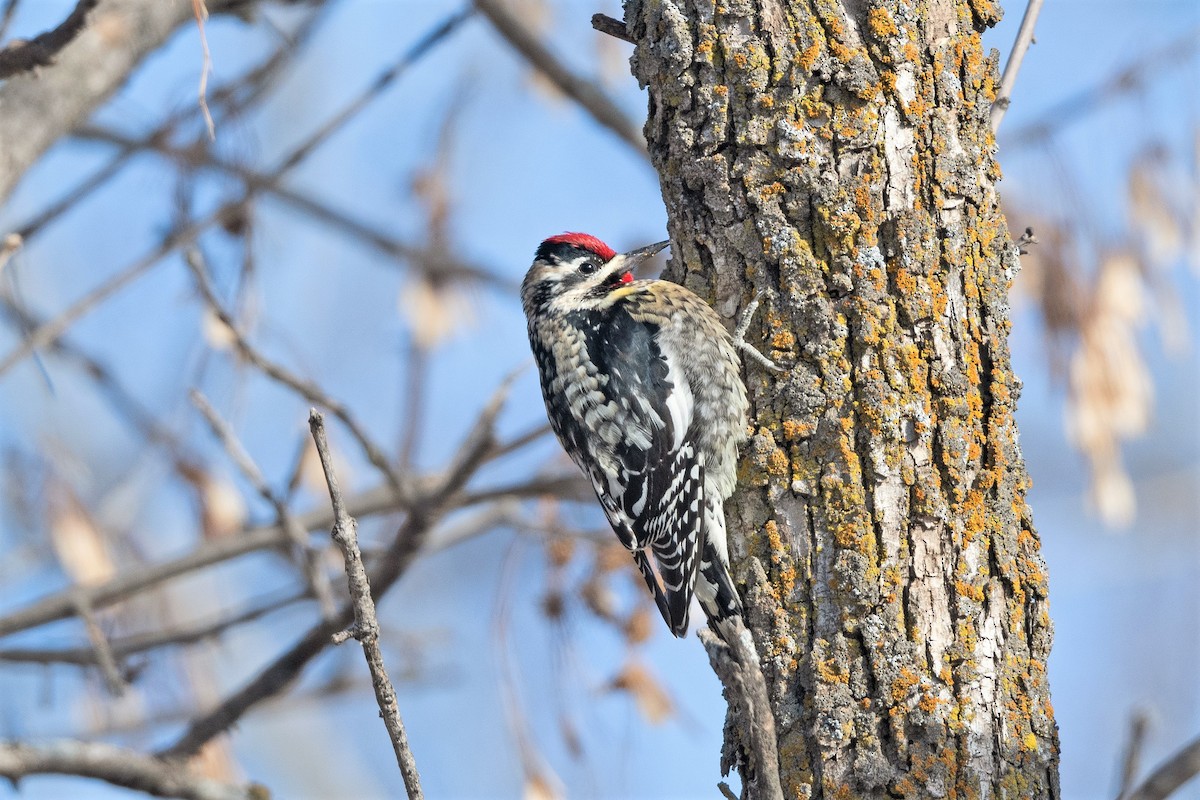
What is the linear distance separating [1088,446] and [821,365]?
53.3 inches

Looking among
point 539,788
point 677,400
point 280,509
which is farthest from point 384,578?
point 677,400

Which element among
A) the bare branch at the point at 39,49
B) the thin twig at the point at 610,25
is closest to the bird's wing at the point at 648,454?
the thin twig at the point at 610,25

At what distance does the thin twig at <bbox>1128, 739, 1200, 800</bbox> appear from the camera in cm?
164

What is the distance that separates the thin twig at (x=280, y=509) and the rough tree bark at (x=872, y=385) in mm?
1249

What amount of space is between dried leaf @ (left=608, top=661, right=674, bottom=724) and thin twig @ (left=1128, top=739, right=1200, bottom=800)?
65.9 inches

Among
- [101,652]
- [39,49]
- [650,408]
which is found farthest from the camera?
[101,652]

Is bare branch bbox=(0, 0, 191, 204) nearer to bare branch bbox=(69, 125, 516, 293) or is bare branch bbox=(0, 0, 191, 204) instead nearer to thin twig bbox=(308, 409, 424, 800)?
bare branch bbox=(69, 125, 516, 293)

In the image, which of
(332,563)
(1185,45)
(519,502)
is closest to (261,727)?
(332,563)

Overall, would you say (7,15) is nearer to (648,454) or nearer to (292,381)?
(292,381)

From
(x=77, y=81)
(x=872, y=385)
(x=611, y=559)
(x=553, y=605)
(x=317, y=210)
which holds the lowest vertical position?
(x=872, y=385)

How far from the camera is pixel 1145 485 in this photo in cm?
836

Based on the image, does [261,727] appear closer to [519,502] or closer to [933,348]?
[519,502]

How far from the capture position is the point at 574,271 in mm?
3316

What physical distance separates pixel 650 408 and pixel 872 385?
2.76 ft
